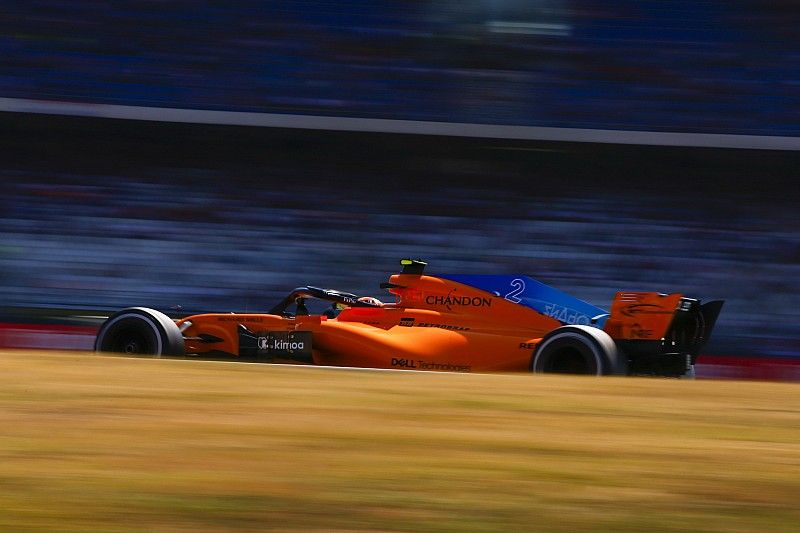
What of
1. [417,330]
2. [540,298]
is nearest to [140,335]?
[417,330]

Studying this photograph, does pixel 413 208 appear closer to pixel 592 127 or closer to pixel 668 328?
pixel 592 127

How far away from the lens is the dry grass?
2920 mm

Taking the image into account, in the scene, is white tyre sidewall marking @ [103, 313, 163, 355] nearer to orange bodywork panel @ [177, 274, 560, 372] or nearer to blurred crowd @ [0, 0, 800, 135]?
orange bodywork panel @ [177, 274, 560, 372]

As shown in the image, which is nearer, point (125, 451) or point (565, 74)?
point (125, 451)

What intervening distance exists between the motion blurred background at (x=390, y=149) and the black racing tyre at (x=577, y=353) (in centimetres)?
383

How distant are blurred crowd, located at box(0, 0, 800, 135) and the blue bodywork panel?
4401 millimetres

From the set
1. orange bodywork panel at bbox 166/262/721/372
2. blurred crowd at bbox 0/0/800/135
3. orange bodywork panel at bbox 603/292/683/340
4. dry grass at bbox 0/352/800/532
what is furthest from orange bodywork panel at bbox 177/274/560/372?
blurred crowd at bbox 0/0/800/135

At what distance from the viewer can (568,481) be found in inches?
131

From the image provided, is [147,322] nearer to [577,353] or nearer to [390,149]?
[577,353]

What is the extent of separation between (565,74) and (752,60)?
7.30 feet

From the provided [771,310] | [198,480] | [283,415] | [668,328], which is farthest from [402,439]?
[771,310]

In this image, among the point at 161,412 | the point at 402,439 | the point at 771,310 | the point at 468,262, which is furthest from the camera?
the point at 468,262

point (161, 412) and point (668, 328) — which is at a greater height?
point (668, 328)

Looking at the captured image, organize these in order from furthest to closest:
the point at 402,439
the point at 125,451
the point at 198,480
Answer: the point at 402,439, the point at 125,451, the point at 198,480
